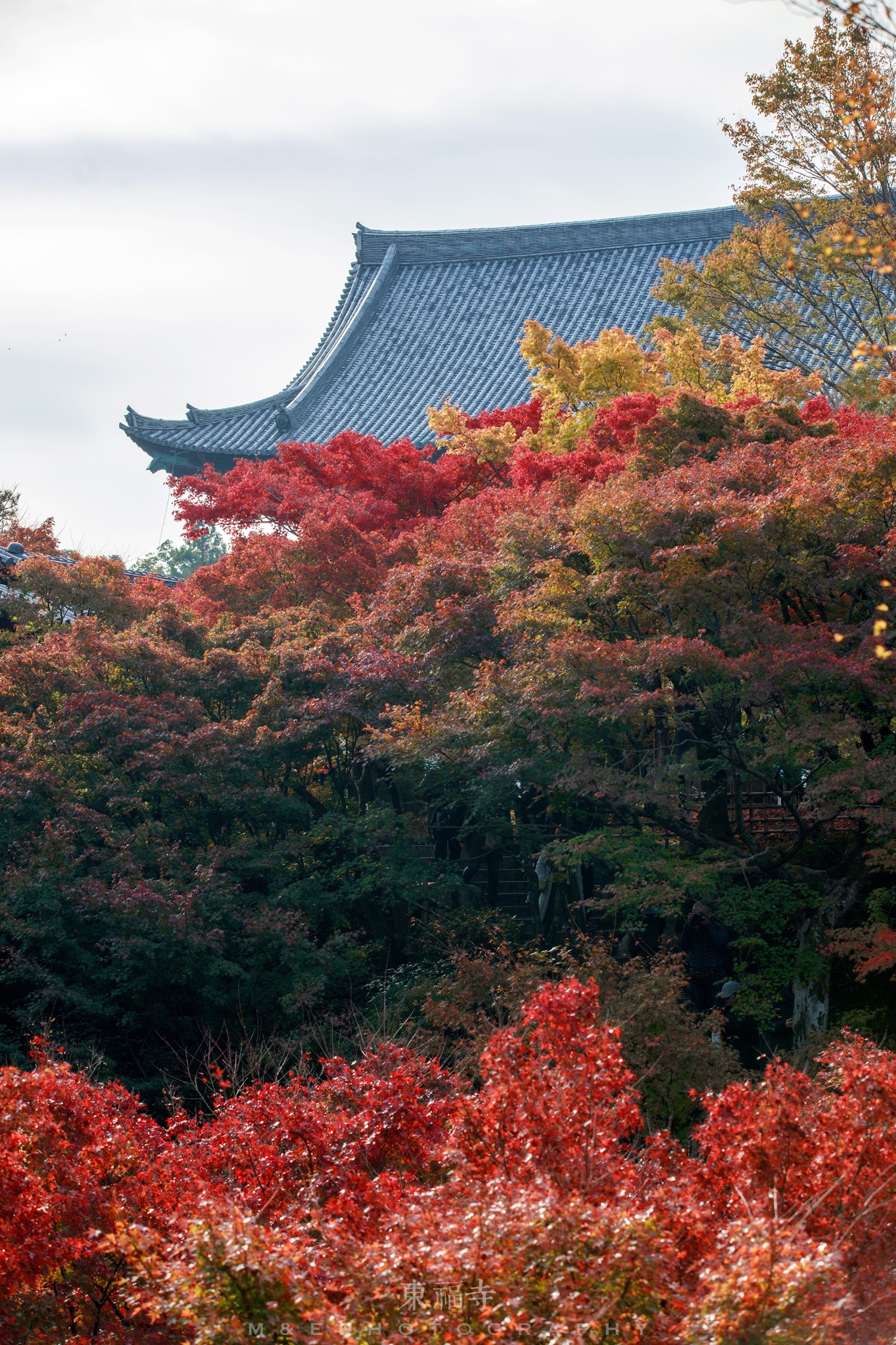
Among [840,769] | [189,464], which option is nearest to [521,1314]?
[840,769]

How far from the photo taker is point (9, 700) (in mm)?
11812

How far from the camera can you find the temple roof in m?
25.5

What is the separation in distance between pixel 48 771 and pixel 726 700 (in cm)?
640

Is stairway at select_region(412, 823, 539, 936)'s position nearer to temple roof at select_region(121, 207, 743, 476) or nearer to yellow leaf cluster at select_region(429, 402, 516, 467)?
yellow leaf cluster at select_region(429, 402, 516, 467)

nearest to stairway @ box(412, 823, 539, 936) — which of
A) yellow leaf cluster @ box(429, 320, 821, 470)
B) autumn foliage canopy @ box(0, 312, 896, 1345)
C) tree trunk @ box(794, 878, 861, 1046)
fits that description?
autumn foliage canopy @ box(0, 312, 896, 1345)

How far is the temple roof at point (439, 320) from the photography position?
1005 inches

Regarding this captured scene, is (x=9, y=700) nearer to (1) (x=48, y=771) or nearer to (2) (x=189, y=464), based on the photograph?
(1) (x=48, y=771)

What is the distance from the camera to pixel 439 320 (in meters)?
27.8

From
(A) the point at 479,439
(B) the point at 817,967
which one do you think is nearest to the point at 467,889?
(B) the point at 817,967

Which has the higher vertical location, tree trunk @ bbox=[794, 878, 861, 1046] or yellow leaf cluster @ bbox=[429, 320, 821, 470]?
yellow leaf cluster @ bbox=[429, 320, 821, 470]

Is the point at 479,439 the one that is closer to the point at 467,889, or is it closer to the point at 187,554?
the point at 467,889

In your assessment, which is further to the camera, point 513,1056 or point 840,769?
point 840,769

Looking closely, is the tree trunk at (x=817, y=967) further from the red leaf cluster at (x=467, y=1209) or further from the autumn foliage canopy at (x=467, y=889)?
the red leaf cluster at (x=467, y=1209)

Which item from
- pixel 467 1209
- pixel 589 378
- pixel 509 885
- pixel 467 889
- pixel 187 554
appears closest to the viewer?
pixel 467 1209
